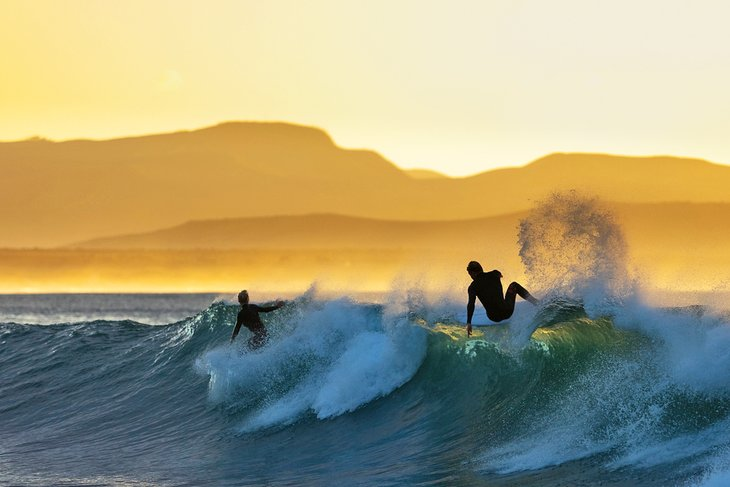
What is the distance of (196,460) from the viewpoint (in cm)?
1310

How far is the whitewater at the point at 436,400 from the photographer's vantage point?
10523 mm

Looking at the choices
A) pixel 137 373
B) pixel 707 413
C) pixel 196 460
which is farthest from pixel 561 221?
pixel 137 373

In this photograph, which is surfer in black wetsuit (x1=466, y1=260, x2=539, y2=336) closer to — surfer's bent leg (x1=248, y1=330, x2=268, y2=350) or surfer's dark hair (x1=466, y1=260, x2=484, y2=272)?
surfer's dark hair (x1=466, y1=260, x2=484, y2=272)

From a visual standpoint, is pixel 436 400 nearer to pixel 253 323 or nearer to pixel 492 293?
pixel 492 293

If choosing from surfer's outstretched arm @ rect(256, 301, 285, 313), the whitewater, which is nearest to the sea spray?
the whitewater

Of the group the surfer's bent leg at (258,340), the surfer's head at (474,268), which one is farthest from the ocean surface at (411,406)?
the surfer's head at (474,268)

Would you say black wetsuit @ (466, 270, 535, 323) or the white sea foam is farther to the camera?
the white sea foam

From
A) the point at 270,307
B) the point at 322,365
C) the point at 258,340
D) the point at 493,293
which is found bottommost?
the point at 322,365

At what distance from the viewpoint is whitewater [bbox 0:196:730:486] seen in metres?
10.5

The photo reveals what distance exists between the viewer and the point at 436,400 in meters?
14.0

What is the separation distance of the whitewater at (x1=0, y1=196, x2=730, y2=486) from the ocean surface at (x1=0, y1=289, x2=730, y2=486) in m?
0.03

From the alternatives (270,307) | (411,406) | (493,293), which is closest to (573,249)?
(493,293)

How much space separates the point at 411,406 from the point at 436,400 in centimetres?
39

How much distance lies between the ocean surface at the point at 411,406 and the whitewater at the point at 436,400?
0.10 feet
